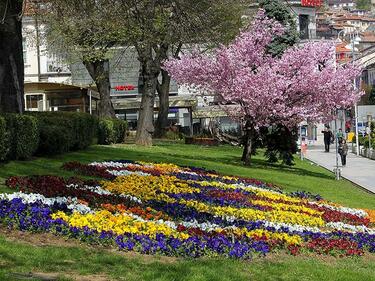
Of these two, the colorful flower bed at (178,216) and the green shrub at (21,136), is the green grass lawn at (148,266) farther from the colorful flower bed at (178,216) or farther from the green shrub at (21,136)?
the green shrub at (21,136)

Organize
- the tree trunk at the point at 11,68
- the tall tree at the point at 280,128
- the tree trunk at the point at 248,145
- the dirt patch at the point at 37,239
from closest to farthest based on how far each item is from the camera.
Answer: the dirt patch at the point at 37,239 → the tree trunk at the point at 11,68 → the tree trunk at the point at 248,145 → the tall tree at the point at 280,128

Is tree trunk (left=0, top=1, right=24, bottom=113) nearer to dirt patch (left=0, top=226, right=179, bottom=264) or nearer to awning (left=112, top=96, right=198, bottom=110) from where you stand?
dirt patch (left=0, top=226, right=179, bottom=264)

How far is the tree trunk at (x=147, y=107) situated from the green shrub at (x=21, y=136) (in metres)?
13.6

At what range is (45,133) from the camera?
1758 cm

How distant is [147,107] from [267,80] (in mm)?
7437

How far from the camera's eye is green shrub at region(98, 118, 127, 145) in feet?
89.4

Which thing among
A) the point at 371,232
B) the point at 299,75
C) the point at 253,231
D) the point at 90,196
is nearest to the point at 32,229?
the point at 90,196

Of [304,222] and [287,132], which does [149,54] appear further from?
[304,222]

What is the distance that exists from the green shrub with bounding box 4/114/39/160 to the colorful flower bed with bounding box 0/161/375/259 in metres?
1.11

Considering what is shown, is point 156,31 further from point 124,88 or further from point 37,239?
point 124,88

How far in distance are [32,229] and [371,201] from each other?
13.6 meters

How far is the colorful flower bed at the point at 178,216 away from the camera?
874 cm

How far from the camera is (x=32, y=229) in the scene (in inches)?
341

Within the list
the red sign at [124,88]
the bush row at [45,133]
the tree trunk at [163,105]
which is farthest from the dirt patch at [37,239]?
the red sign at [124,88]
